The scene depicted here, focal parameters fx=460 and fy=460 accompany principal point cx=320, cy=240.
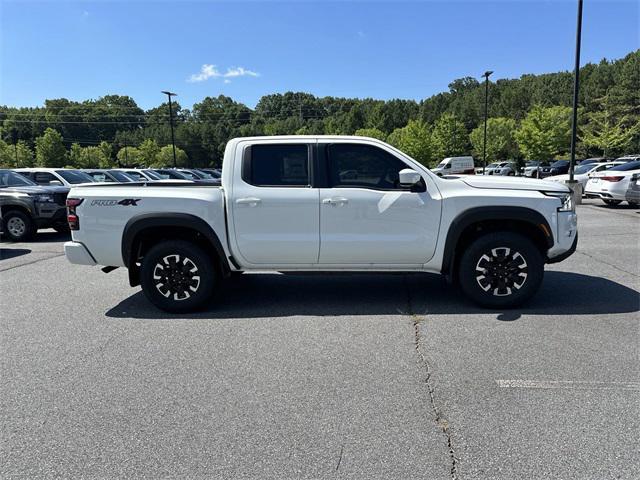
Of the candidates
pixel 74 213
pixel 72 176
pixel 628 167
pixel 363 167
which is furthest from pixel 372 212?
pixel 628 167

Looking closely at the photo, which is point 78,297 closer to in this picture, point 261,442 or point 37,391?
point 37,391

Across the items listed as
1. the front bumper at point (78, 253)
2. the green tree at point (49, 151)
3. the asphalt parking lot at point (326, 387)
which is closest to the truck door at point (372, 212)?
the asphalt parking lot at point (326, 387)

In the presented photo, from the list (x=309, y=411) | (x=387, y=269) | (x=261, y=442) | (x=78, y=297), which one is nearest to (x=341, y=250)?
(x=387, y=269)

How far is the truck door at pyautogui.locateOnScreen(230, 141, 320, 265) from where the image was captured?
4.98m

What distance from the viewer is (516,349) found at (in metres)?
4.05

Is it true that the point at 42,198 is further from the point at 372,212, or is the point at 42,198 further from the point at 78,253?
the point at 372,212

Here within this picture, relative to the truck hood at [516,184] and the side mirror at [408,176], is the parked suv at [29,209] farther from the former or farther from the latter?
the truck hood at [516,184]

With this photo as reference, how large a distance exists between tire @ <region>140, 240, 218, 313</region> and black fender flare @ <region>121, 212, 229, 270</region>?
0.22m

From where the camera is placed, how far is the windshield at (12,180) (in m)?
11.4

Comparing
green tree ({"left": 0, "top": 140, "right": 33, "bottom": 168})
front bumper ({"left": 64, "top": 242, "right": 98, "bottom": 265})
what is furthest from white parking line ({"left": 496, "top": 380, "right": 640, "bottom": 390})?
green tree ({"left": 0, "top": 140, "right": 33, "bottom": 168})

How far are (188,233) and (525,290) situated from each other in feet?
12.5

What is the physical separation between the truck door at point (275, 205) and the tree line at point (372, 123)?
166 feet

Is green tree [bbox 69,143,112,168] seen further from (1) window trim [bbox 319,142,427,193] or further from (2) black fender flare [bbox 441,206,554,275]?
(2) black fender flare [bbox 441,206,554,275]

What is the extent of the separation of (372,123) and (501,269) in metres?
95.8
